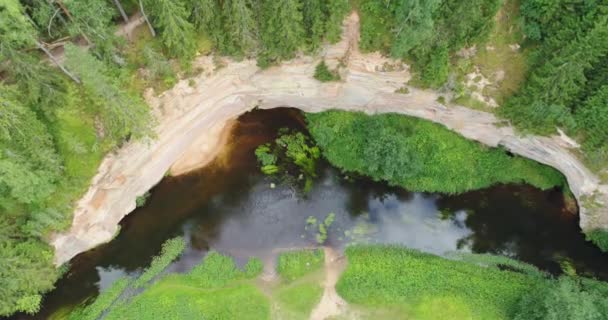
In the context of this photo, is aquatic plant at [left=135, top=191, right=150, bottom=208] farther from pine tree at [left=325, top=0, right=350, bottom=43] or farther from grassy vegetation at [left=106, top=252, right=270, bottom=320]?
pine tree at [left=325, top=0, right=350, bottom=43]

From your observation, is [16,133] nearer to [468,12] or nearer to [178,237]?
[178,237]

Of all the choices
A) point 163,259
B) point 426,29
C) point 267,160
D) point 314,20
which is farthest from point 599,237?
point 163,259

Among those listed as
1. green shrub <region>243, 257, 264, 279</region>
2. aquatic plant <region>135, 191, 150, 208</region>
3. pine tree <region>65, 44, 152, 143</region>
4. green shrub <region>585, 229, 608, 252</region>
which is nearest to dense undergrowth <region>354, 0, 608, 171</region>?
green shrub <region>585, 229, 608, 252</region>

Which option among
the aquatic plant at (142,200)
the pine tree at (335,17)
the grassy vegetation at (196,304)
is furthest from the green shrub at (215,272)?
the pine tree at (335,17)

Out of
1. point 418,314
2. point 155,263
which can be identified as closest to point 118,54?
point 155,263

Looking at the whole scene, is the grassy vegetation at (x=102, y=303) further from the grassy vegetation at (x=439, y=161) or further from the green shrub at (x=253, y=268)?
the grassy vegetation at (x=439, y=161)
